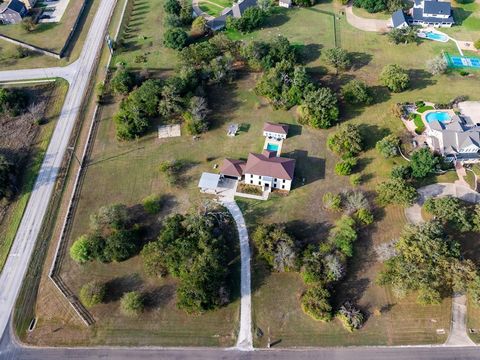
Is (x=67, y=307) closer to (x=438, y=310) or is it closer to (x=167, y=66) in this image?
(x=438, y=310)

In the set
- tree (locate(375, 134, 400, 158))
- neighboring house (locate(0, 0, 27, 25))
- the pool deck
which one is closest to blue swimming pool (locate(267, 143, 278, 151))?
the pool deck

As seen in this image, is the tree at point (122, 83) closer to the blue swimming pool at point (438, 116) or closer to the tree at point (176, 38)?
the tree at point (176, 38)

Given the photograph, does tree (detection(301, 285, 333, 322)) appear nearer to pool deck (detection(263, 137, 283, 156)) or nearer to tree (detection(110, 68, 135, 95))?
pool deck (detection(263, 137, 283, 156))

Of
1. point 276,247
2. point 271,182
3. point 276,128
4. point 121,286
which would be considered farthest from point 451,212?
point 121,286

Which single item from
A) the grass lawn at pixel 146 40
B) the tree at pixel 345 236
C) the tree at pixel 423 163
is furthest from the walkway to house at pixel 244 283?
the grass lawn at pixel 146 40

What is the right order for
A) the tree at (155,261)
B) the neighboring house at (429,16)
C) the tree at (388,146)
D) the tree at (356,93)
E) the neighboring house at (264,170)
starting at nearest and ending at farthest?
the tree at (155,261) < the neighboring house at (264,170) < the tree at (388,146) < the tree at (356,93) < the neighboring house at (429,16)

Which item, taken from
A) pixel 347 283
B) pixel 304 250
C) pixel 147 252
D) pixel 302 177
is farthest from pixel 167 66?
pixel 347 283
